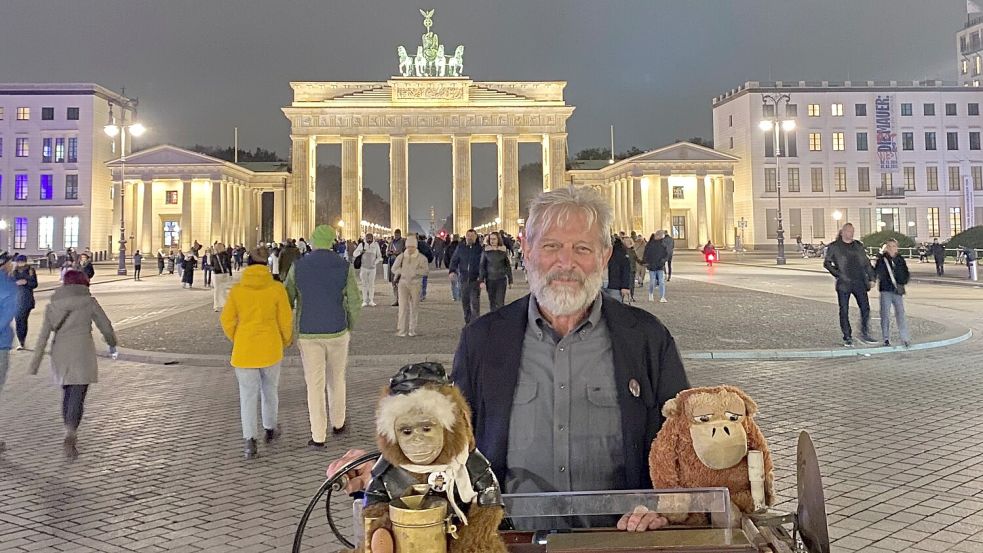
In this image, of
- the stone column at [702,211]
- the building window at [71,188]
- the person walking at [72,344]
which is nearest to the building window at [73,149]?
the building window at [71,188]

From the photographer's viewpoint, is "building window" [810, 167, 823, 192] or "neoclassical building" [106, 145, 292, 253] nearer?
"neoclassical building" [106, 145, 292, 253]

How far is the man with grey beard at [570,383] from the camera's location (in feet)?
8.80

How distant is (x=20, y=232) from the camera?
76062mm

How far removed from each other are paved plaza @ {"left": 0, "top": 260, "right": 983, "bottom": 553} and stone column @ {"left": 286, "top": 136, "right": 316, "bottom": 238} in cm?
6236

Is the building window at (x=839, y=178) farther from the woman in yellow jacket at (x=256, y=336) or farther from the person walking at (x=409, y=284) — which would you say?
the woman in yellow jacket at (x=256, y=336)

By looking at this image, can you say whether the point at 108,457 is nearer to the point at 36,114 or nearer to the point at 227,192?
the point at 227,192

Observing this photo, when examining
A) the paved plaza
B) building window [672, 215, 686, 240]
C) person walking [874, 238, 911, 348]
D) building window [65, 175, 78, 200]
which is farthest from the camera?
building window [672, 215, 686, 240]

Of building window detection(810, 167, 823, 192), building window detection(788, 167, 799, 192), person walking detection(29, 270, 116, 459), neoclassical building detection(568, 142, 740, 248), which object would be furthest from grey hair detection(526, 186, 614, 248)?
building window detection(810, 167, 823, 192)

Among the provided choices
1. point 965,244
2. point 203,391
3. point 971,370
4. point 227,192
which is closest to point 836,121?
point 965,244

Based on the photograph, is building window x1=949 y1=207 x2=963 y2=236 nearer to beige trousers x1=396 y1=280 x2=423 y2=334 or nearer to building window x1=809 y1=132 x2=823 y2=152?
building window x1=809 y1=132 x2=823 y2=152

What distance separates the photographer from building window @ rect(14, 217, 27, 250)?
→ 75750mm

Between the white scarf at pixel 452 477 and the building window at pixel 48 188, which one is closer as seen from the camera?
the white scarf at pixel 452 477

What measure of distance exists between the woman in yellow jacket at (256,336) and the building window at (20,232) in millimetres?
82602

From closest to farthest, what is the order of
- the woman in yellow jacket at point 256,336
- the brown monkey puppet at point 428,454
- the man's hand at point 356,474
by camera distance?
the brown monkey puppet at point 428,454, the man's hand at point 356,474, the woman in yellow jacket at point 256,336
